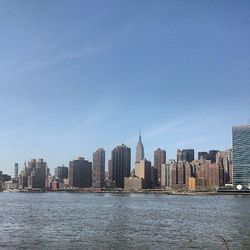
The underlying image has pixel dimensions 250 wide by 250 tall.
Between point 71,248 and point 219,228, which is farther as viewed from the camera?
point 219,228

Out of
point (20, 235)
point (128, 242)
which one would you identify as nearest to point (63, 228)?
point (20, 235)

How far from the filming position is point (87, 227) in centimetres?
7681

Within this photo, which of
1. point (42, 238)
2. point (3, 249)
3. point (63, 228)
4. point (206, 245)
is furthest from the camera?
point (63, 228)

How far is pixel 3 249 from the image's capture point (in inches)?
2053

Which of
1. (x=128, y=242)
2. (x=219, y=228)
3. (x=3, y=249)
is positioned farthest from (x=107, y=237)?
(x=219, y=228)

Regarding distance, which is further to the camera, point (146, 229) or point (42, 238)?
point (146, 229)

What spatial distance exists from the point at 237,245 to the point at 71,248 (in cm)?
1933

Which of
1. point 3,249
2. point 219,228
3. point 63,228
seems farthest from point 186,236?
point 3,249

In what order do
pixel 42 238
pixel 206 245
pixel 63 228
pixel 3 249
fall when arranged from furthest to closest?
pixel 63 228 → pixel 42 238 → pixel 206 245 → pixel 3 249

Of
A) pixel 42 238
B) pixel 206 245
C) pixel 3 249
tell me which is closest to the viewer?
pixel 3 249

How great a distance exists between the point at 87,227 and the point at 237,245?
88.8 ft

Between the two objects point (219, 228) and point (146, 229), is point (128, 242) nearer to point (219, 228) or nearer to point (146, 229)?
point (146, 229)

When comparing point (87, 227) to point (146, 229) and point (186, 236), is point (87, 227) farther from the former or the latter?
point (186, 236)

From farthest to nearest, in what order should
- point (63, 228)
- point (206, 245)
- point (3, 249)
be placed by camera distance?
point (63, 228)
point (206, 245)
point (3, 249)
